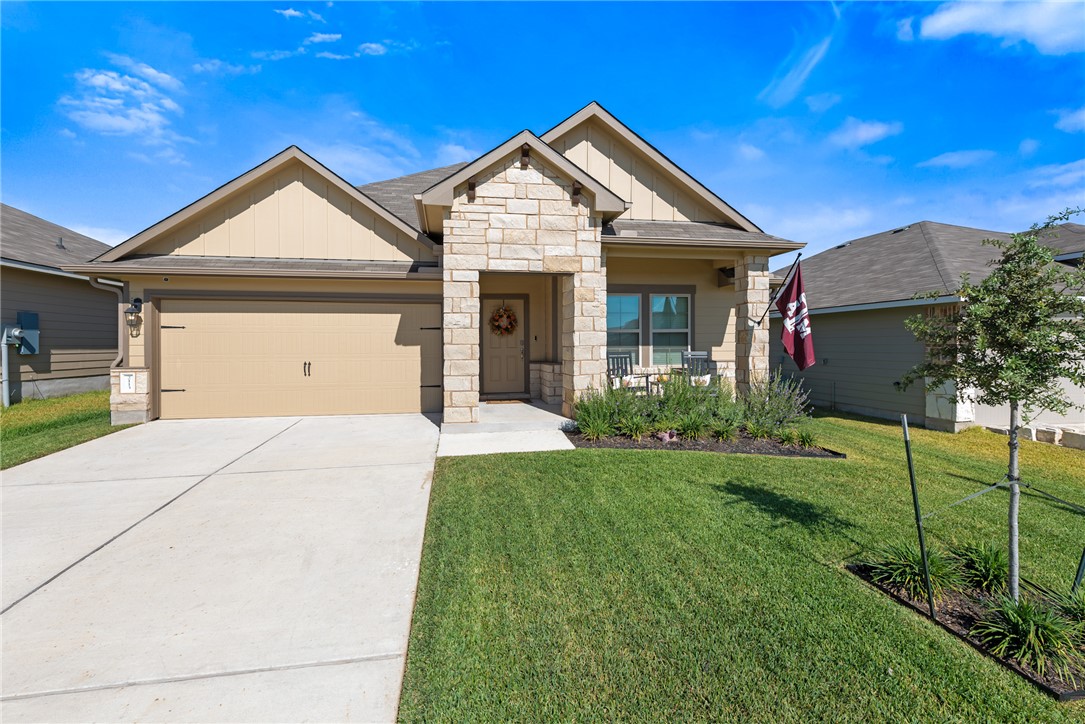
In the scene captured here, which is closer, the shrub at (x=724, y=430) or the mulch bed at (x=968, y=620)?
the mulch bed at (x=968, y=620)

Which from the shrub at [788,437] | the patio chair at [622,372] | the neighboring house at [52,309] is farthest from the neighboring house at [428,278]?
the neighboring house at [52,309]

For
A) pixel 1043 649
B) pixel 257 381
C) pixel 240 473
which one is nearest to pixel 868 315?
pixel 1043 649

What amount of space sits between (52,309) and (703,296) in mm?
15832

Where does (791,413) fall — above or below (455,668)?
above

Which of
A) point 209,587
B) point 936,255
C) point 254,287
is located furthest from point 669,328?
point 209,587

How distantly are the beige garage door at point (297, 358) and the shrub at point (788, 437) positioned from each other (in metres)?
6.39

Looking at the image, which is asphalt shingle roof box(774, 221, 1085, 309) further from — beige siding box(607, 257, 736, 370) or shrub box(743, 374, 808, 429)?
→ shrub box(743, 374, 808, 429)

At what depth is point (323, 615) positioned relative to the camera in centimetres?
272

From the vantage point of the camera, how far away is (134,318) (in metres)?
8.16

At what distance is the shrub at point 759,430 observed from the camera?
6.70m

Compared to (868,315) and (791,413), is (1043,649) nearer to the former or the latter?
(791,413)

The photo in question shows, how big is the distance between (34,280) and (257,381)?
7077 millimetres

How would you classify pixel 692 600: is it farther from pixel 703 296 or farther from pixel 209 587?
pixel 703 296

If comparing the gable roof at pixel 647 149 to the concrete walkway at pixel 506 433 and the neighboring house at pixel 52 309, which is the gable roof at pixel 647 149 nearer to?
the concrete walkway at pixel 506 433
